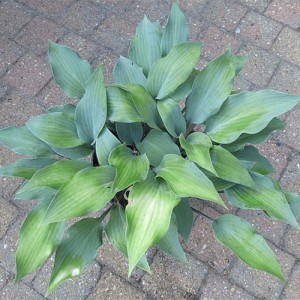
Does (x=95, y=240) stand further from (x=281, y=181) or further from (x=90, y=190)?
(x=281, y=181)

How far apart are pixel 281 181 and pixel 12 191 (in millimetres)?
1280

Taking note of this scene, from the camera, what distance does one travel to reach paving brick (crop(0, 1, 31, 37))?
2867 millimetres

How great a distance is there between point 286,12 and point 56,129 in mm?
1889

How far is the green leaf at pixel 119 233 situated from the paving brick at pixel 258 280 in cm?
65

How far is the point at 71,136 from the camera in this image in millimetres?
1646

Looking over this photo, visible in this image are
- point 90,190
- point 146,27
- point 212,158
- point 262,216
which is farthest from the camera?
point 262,216

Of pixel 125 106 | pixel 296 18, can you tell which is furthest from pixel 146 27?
pixel 296 18

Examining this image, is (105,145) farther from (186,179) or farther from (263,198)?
(263,198)

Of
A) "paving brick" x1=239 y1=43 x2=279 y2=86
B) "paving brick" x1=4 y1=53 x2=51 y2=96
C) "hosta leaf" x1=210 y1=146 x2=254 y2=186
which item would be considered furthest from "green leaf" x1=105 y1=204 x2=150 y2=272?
"paving brick" x1=239 y1=43 x2=279 y2=86

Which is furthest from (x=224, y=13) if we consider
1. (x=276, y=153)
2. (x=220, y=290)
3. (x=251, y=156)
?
(x=220, y=290)

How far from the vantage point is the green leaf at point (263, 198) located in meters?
1.55

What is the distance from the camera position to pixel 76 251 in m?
1.60

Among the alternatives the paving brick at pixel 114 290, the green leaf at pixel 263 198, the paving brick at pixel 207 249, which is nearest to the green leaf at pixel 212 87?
the green leaf at pixel 263 198

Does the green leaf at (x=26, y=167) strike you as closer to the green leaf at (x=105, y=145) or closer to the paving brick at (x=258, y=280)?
the green leaf at (x=105, y=145)
